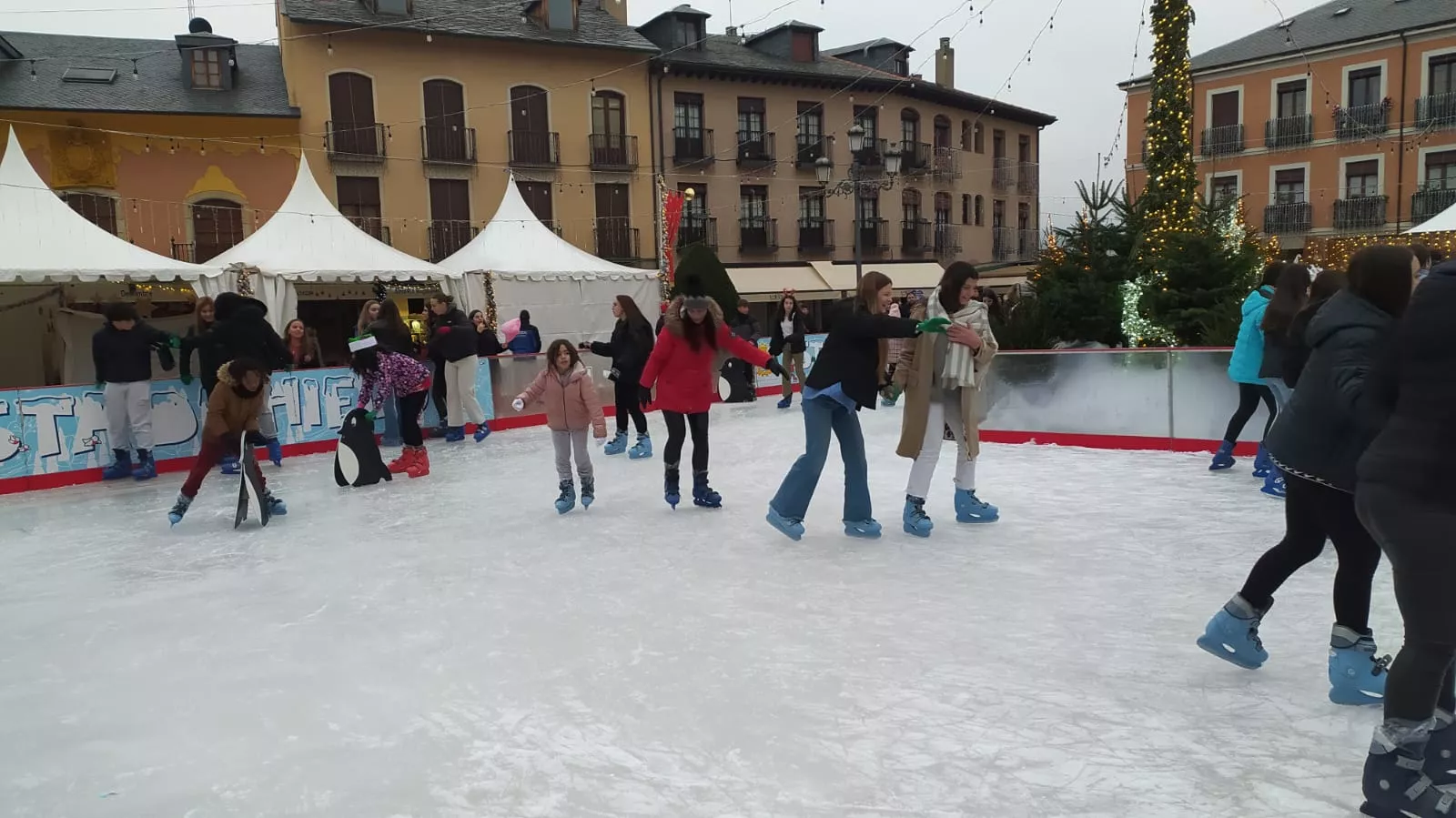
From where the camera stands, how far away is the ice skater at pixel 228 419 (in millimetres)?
6164

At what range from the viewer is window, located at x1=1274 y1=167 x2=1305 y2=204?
27.6 m

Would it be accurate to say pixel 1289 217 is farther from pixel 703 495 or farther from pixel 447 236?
pixel 703 495

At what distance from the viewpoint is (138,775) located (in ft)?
9.01

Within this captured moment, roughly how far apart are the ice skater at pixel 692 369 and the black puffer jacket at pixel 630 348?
2251mm

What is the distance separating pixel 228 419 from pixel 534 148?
61.5 feet

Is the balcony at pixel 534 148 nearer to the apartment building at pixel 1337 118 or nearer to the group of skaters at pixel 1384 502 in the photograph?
the apartment building at pixel 1337 118

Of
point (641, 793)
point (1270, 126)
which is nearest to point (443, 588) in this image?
point (641, 793)

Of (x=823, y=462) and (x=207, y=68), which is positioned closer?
(x=823, y=462)

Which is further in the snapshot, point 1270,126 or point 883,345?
point 1270,126

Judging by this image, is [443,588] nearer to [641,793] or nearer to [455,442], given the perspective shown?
[641,793]

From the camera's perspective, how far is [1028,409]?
902cm

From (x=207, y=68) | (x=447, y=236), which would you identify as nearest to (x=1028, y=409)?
(x=447, y=236)

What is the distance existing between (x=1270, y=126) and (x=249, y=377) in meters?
29.8

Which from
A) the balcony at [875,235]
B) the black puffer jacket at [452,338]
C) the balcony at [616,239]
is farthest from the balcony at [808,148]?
the black puffer jacket at [452,338]
